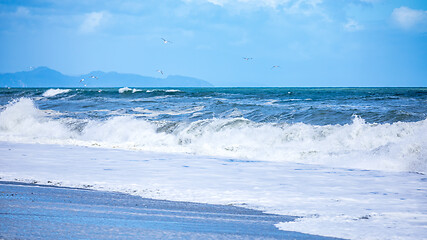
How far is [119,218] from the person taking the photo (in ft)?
15.5

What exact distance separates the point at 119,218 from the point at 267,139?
8.89 m

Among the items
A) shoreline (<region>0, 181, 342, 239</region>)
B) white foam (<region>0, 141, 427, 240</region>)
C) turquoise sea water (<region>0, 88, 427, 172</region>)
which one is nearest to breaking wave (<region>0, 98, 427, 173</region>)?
turquoise sea water (<region>0, 88, 427, 172</region>)

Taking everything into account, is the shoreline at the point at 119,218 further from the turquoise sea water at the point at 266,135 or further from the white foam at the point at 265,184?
the turquoise sea water at the point at 266,135

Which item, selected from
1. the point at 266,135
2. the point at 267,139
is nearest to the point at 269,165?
the point at 267,139

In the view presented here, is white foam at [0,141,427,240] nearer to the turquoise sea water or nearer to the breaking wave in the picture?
the breaking wave

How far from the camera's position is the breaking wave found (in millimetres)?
9867

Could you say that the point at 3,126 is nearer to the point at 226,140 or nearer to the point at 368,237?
the point at 226,140

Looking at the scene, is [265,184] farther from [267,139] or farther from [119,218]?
[267,139]

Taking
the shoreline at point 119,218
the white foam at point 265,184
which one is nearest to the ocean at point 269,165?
the white foam at point 265,184

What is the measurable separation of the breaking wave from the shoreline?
5.31m

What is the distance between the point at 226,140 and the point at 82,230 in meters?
9.73

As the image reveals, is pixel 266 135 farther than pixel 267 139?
Yes

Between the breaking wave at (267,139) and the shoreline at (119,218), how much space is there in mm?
5305

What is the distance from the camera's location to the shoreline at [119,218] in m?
4.12
